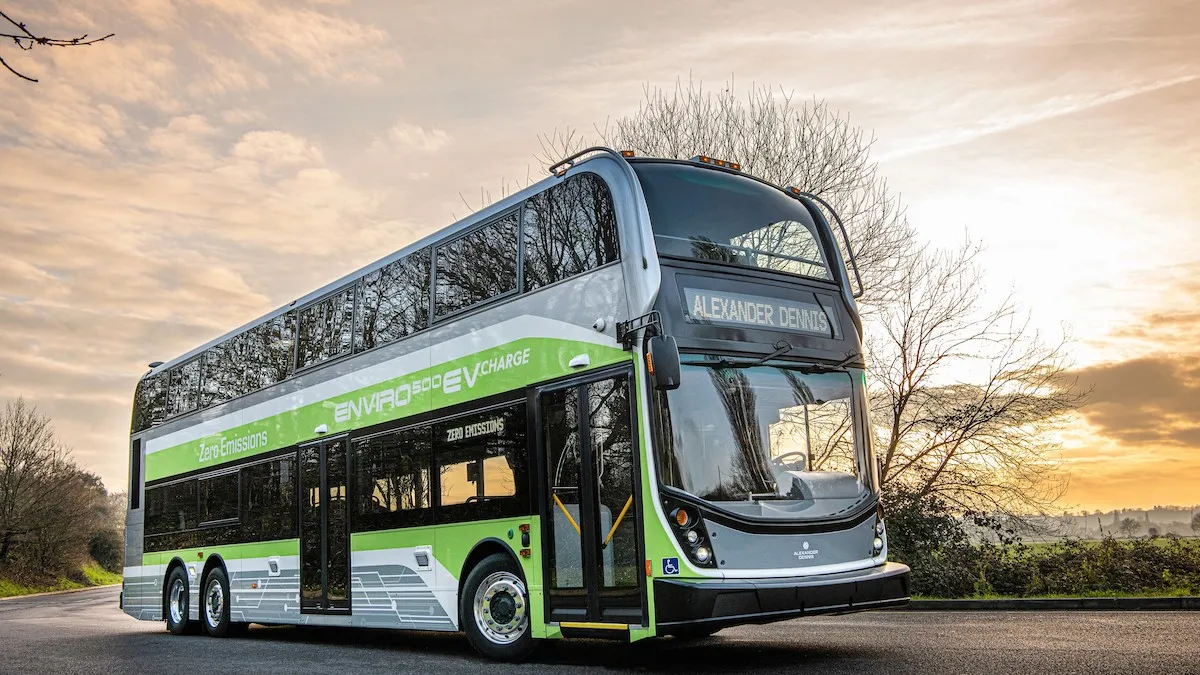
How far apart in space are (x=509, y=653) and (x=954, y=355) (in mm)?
14238

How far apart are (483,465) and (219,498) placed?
24.0ft

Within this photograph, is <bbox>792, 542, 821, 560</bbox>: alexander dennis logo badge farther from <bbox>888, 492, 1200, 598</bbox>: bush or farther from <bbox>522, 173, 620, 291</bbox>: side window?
<bbox>888, 492, 1200, 598</bbox>: bush

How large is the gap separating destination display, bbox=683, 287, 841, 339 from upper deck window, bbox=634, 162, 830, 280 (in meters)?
0.35

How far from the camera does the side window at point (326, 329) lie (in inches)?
544

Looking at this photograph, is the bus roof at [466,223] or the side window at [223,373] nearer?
the bus roof at [466,223]

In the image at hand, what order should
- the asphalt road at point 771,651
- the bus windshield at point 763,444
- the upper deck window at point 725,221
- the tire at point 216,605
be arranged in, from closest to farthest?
the asphalt road at point 771,651 → the bus windshield at point 763,444 → the upper deck window at point 725,221 → the tire at point 216,605

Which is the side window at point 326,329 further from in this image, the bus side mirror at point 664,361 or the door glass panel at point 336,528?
the bus side mirror at point 664,361

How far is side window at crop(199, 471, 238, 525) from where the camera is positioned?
52.5 ft

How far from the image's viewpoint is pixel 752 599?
27.4ft

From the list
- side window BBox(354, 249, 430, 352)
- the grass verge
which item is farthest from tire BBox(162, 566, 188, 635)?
the grass verge

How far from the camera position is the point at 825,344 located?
32.2 feet

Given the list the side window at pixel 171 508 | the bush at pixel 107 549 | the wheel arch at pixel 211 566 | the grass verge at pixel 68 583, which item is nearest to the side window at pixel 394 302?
the wheel arch at pixel 211 566

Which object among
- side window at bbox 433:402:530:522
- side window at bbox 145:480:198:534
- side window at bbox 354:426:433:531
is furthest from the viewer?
side window at bbox 145:480:198:534

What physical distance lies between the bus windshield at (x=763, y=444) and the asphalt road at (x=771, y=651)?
4.47 feet
